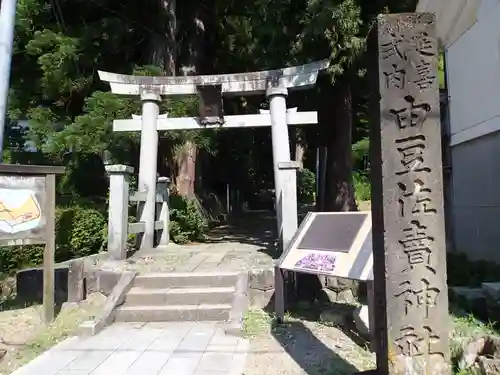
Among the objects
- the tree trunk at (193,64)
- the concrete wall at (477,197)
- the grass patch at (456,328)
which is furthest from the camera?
the tree trunk at (193,64)

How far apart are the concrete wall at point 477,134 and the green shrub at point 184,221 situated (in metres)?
6.35

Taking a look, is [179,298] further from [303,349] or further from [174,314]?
[303,349]

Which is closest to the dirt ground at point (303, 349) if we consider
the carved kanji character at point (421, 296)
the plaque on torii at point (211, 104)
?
the carved kanji character at point (421, 296)

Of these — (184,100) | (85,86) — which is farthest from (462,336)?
(85,86)

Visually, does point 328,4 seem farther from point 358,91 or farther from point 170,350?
point 170,350

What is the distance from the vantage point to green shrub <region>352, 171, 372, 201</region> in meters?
19.8

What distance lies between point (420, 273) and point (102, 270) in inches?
190

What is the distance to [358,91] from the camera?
10875mm

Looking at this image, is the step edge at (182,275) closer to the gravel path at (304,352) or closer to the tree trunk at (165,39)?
the gravel path at (304,352)

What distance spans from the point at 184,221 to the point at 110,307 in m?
5.70

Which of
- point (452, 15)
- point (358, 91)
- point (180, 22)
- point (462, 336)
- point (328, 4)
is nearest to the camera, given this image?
point (452, 15)

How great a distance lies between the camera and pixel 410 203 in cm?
322

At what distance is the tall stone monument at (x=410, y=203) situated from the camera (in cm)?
320

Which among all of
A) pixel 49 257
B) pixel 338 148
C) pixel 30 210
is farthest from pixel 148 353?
pixel 338 148
